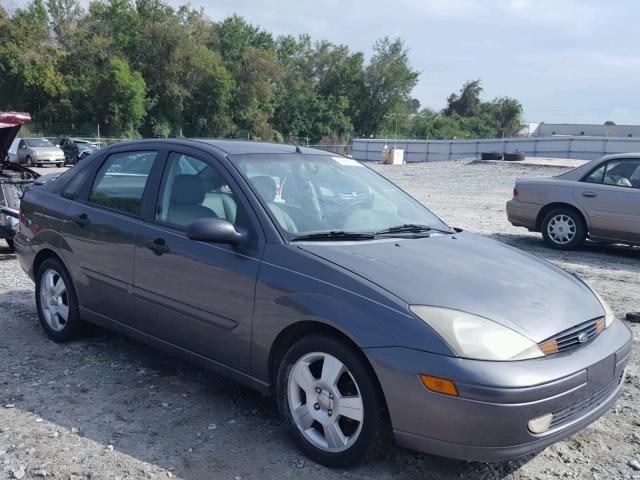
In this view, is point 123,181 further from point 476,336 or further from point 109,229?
point 476,336

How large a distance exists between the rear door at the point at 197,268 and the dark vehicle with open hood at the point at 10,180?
494cm

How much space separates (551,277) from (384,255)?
107 centimetres

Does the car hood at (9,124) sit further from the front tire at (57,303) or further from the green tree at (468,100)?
the green tree at (468,100)

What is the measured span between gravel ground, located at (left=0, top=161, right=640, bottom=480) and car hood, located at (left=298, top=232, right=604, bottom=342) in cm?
83

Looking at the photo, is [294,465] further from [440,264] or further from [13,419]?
[13,419]

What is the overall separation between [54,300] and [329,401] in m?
2.96

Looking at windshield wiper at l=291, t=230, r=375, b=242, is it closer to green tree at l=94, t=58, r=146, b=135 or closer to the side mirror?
the side mirror

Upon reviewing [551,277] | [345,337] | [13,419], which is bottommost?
[13,419]

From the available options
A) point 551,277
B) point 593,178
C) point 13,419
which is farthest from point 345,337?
point 593,178

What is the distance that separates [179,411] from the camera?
405 centimetres

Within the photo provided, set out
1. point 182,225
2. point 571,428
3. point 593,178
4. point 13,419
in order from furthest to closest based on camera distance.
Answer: point 593,178 → point 182,225 → point 13,419 → point 571,428

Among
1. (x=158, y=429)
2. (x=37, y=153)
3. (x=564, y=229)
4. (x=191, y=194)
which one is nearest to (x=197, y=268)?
(x=191, y=194)

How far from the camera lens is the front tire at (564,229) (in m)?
9.97

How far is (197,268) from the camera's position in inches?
155
